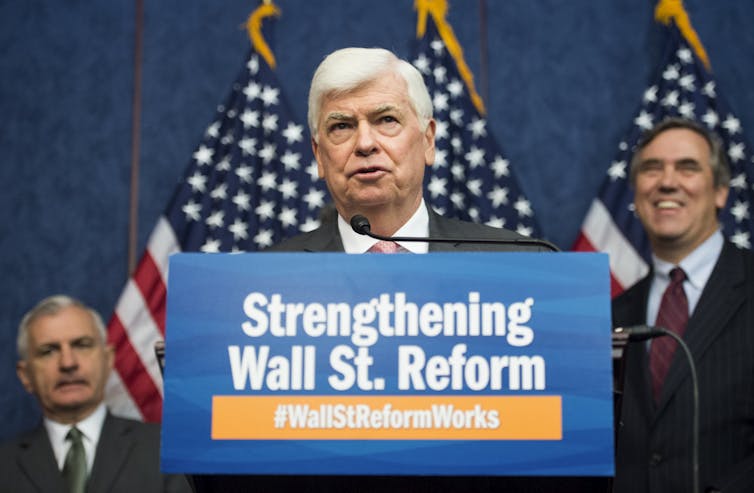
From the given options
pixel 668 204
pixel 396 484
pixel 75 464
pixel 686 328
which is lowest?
pixel 396 484

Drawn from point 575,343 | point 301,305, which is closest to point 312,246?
point 301,305

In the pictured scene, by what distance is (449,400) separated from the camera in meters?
1.42

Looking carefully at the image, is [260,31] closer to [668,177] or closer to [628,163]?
[628,163]

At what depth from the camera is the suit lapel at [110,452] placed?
10.9 feet

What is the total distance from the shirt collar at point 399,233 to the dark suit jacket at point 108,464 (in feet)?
4.72

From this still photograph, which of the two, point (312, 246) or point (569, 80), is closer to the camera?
point (312, 246)

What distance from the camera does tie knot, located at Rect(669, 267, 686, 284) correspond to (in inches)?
126

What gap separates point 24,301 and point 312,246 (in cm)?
252

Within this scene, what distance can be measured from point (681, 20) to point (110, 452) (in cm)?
292

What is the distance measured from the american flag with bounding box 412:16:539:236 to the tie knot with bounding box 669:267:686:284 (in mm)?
868

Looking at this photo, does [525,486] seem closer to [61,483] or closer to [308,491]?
[308,491]

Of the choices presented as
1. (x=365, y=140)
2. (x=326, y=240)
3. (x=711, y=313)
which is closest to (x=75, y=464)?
(x=326, y=240)

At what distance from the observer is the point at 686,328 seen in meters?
3.04

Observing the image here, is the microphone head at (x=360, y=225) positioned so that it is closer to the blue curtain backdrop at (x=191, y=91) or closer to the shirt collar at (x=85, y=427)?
the shirt collar at (x=85, y=427)
